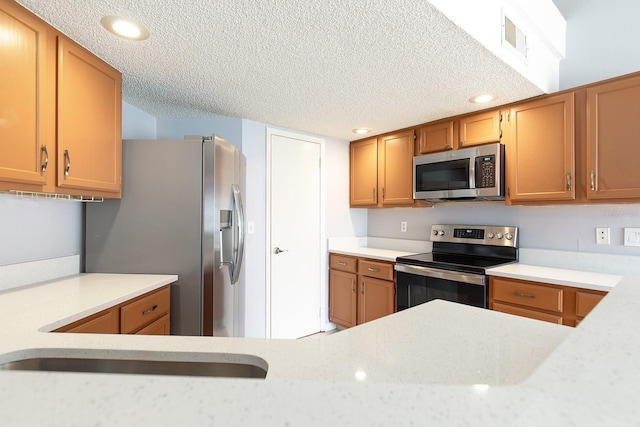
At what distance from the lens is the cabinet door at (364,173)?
10.9 ft

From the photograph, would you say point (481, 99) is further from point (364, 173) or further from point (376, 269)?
point (376, 269)

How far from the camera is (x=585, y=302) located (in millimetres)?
1772

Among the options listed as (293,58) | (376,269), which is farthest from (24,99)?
(376,269)

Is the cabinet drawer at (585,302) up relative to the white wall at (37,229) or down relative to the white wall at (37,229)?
down

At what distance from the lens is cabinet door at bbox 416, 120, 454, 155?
8.88 ft

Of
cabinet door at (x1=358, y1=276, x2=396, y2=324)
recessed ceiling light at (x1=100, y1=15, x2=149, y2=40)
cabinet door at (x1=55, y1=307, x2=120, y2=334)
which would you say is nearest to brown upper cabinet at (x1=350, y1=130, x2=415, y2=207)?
cabinet door at (x1=358, y1=276, x2=396, y2=324)

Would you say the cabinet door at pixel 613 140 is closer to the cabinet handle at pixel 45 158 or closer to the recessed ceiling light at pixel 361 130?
the recessed ceiling light at pixel 361 130

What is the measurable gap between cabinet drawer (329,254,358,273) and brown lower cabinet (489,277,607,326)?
4.26ft

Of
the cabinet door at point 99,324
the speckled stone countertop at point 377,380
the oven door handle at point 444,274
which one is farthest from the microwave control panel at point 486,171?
the cabinet door at point 99,324

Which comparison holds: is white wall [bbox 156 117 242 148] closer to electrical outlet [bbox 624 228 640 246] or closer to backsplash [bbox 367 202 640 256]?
backsplash [bbox 367 202 640 256]

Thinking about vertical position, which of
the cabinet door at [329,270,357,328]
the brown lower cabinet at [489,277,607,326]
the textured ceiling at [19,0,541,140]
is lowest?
the cabinet door at [329,270,357,328]

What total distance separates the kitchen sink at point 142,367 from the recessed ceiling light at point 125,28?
1363 millimetres

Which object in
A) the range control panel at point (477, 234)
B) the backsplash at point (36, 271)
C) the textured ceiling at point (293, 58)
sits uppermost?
the textured ceiling at point (293, 58)

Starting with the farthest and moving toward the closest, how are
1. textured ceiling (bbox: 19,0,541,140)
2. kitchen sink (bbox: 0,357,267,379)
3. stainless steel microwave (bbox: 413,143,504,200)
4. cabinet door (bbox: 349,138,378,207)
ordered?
cabinet door (bbox: 349,138,378,207), stainless steel microwave (bbox: 413,143,504,200), textured ceiling (bbox: 19,0,541,140), kitchen sink (bbox: 0,357,267,379)
